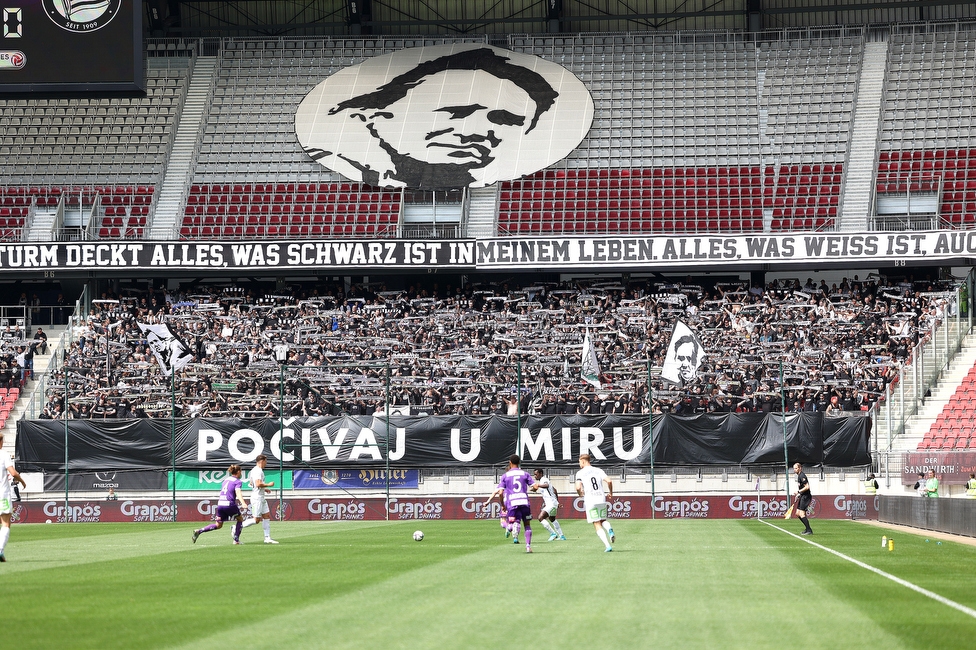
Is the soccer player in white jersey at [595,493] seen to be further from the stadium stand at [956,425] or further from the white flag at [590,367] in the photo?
the stadium stand at [956,425]

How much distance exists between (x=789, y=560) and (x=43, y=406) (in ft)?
92.9

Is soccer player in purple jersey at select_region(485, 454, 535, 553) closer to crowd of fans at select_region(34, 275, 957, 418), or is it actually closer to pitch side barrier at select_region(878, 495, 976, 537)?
pitch side barrier at select_region(878, 495, 976, 537)

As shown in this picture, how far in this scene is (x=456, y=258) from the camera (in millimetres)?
47344

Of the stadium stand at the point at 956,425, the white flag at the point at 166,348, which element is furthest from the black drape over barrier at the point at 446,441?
the white flag at the point at 166,348

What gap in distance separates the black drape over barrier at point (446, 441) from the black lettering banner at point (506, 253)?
11635mm

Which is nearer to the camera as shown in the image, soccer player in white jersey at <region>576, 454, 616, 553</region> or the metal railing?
soccer player in white jersey at <region>576, 454, 616, 553</region>

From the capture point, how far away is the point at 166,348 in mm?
39562

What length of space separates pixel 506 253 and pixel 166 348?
1393 centimetres

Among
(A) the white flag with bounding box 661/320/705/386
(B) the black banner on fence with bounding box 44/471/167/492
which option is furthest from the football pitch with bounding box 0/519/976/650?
(A) the white flag with bounding box 661/320/705/386

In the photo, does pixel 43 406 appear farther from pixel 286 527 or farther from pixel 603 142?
pixel 603 142

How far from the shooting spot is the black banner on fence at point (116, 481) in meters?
36.8

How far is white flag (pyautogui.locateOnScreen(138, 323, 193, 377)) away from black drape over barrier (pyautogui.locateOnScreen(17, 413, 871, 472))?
3288 mm

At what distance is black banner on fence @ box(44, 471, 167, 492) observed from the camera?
36.8 m

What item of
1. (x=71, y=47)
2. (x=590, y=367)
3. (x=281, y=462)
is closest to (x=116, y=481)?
(x=281, y=462)
